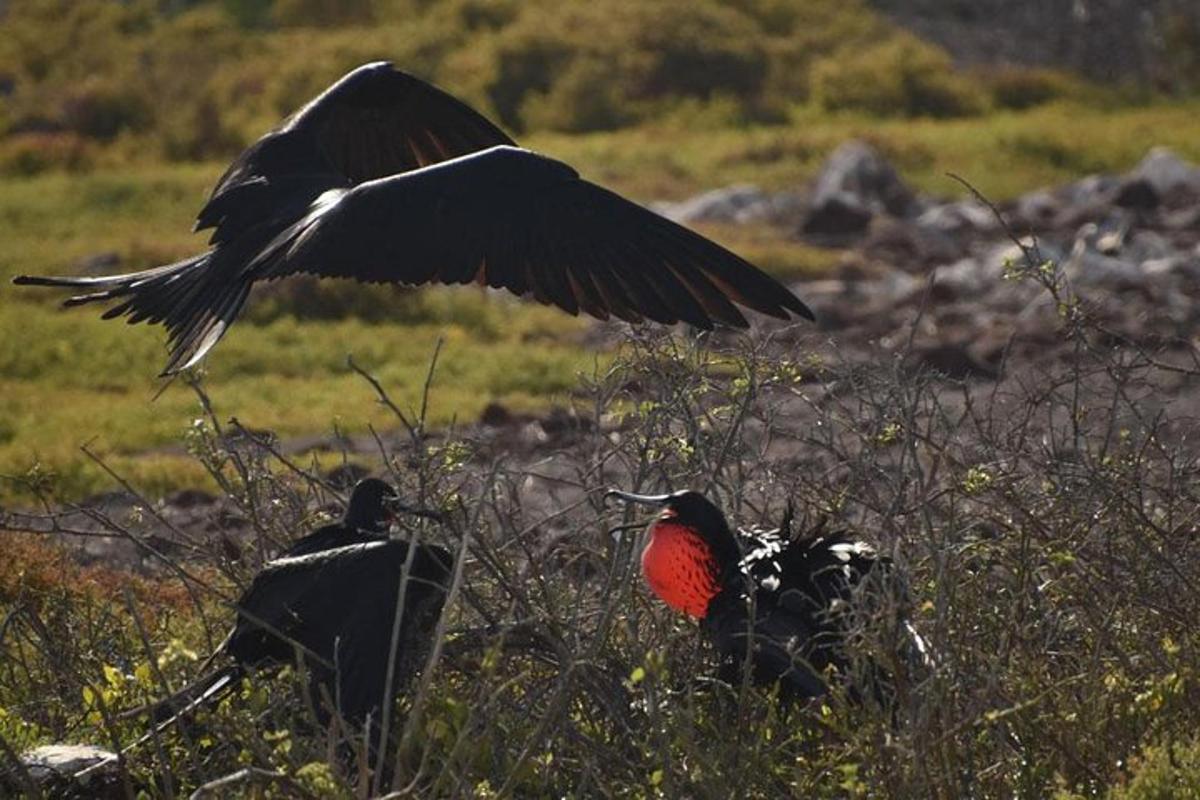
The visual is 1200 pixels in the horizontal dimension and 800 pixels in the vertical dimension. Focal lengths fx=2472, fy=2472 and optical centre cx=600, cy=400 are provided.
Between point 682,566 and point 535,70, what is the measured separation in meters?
15.1

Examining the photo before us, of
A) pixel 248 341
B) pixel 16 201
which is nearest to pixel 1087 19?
pixel 16 201

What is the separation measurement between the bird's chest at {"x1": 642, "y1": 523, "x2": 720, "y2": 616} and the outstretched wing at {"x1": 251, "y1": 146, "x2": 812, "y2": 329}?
0.46m

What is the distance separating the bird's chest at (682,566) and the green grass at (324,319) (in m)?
1.44

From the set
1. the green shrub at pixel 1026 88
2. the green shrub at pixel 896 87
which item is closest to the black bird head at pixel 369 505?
the green shrub at pixel 896 87

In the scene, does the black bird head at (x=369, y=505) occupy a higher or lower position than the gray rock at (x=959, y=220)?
higher

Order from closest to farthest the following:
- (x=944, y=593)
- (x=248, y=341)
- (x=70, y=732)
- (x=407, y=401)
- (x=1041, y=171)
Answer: (x=944, y=593) → (x=70, y=732) → (x=407, y=401) → (x=248, y=341) → (x=1041, y=171)

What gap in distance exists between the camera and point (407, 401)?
849 cm

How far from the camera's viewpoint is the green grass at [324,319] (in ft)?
28.3

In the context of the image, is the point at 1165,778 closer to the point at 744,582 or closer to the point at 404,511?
the point at 744,582

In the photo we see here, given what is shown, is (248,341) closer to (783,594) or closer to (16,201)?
(16,201)

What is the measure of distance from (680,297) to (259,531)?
773mm

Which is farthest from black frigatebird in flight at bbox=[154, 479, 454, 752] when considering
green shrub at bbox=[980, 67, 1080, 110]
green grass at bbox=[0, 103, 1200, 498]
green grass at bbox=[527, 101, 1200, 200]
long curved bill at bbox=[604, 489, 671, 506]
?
green shrub at bbox=[980, 67, 1080, 110]

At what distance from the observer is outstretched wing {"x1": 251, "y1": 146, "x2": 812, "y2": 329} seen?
403 cm

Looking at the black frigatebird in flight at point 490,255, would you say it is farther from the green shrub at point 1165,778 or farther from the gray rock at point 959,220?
the gray rock at point 959,220
